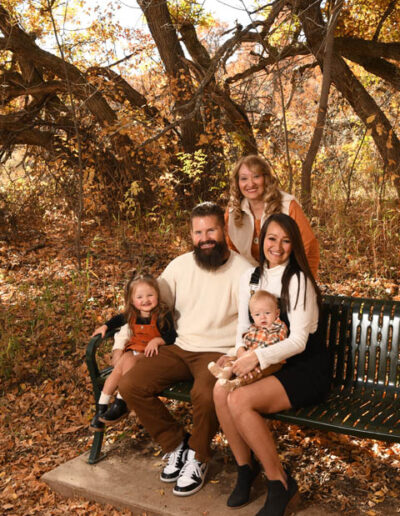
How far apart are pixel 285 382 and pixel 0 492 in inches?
89.2

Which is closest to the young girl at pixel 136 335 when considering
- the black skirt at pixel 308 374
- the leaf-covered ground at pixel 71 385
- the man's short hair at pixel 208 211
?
the leaf-covered ground at pixel 71 385

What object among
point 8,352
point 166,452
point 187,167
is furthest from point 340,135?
point 166,452

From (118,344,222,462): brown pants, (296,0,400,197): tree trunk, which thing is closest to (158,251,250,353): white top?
(118,344,222,462): brown pants

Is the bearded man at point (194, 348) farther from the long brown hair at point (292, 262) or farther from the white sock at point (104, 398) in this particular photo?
the long brown hair at point (292, 262)

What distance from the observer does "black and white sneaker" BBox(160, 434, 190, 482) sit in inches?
143

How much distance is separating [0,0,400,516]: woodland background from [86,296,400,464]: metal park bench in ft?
7.93

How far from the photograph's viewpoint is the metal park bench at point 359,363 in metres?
3.28

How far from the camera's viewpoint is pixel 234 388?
10.6ft

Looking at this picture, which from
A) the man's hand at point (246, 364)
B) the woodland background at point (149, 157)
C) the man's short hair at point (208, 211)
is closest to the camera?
the man's hand at point (246, 364)

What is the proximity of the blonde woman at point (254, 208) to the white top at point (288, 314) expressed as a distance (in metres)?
0.56

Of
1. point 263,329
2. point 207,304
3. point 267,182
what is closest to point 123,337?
point 207,304

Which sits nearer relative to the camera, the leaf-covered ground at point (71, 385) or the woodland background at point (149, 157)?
the leaf-covered ground at point (71, 385)

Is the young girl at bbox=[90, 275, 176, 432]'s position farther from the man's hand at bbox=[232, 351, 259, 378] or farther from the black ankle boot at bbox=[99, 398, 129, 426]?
the man's hand at bbox=[232, 351, 259, 378]

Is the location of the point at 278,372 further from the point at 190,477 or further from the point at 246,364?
the point at 190,477
